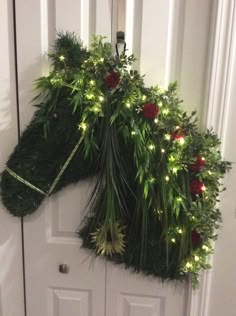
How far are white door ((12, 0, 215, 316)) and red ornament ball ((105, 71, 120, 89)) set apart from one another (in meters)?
0.14

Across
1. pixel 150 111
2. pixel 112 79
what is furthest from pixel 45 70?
pixel 150 111

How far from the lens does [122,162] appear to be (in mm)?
1175

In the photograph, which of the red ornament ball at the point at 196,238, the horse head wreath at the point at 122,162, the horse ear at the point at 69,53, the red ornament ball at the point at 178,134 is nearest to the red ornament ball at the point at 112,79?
the horse head wreath at the point at 122,162

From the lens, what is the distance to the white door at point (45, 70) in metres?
1.16

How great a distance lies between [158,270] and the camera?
48.3 inches

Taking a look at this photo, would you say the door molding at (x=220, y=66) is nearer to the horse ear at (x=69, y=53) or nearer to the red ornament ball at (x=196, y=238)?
the red ornament ball at (x=196, y=238)

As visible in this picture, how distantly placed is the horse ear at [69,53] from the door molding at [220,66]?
434mm

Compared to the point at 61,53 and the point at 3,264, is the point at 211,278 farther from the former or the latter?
the point at 61,53

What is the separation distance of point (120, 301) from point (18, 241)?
49 centimetres

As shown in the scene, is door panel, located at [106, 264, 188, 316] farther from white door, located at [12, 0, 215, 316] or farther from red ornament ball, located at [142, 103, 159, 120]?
red ornament ball, located at [142, 103, 159, 120]

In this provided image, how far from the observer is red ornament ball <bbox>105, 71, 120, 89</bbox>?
1.09m

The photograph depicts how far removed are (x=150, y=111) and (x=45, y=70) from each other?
0.43 meters

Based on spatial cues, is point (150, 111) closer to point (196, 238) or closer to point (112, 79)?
point (112, 79)

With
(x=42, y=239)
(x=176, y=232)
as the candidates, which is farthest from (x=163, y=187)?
(x=42, y=239)
